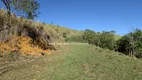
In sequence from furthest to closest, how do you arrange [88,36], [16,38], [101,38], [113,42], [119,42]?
1. [119,42]
2. [113,42]
3. [101,38]
4. [88,36]
5. [16,38]

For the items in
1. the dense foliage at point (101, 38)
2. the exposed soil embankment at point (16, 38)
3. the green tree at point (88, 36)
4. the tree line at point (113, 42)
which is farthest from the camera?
the dense foliage at point (101, 38)

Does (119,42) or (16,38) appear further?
(119,42)

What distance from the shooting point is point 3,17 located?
18062 millimetres

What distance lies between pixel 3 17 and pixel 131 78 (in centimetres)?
1453

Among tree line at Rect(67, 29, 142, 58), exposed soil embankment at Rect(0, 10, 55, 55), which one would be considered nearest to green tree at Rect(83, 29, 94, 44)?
tree line at Rect(67, 29, 142, 58)

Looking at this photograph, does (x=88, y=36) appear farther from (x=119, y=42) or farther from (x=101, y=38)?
(x=119, y=42)

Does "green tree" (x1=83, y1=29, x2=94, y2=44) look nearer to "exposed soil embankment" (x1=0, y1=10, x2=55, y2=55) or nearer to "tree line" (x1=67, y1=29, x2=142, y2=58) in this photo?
"tree line" (x1=67, y1=29, x2=142, y2=58)

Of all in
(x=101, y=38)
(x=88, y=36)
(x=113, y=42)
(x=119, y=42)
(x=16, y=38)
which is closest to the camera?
(x=16, y=38)

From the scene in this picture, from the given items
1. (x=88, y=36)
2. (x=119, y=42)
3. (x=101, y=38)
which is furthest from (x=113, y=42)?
(x=88, y=36)

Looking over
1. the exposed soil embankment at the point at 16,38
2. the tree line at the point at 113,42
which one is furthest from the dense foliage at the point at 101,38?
the exposed soil embankment at the point at 16,38

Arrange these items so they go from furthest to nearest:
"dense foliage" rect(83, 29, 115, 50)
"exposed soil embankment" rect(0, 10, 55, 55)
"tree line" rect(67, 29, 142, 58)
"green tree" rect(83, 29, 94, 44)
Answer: "dense foliage" rect(83, 29, 115, 50)
"green tree" rect(83, 29, 94, 44)
"tree line" rect(67, 29, 142, 58)
"exposed soil embankment" rect(0, 10, 55, 55)

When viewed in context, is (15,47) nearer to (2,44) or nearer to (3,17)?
(2,44)

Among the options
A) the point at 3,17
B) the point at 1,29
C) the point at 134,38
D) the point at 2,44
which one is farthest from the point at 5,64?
the point at 134,38

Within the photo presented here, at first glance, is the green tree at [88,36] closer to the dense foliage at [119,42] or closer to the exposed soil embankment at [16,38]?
the dense foliage at [119,42]
